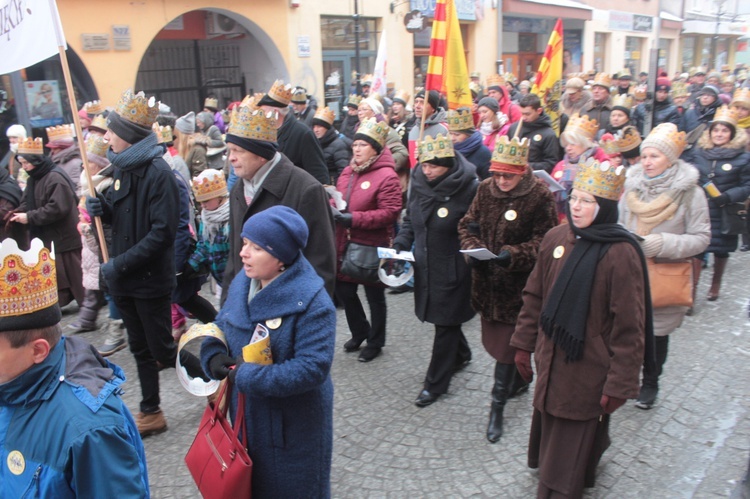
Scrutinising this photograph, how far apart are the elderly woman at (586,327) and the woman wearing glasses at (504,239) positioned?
0.74m

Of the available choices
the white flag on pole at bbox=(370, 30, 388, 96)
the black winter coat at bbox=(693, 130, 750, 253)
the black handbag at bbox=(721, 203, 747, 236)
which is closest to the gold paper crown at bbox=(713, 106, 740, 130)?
the black winter coat at bbox=(693, 130, 750, 253)

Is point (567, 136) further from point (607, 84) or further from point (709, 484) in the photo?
point (607, 84)

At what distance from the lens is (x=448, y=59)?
622cm

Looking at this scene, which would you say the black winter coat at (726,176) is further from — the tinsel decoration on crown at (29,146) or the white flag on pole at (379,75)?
the tinsel decoration on crown at (29,146)

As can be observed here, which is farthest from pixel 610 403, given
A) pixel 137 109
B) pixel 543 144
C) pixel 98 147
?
pixel 543 144

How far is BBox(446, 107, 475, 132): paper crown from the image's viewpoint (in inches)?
221

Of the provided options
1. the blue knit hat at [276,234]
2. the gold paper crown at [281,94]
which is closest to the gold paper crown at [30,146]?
the gold paper crown at [281,94]

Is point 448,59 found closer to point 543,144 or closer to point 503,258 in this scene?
point 543,144

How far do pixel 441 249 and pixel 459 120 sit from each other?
1.65 meters

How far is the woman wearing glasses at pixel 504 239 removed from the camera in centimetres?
401

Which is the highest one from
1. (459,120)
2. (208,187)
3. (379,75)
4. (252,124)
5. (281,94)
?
(379,75)

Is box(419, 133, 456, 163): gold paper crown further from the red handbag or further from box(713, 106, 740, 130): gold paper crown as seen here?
box(713, 106, 740, 130): gold paper crown

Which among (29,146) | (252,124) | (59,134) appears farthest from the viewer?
(59,134)

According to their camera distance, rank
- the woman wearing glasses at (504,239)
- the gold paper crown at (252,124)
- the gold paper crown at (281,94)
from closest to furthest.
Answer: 1. the gold paper crown at (252,124)
2. the woman wearing glasses at (504,239)
3. the gold paper crown at (281,94)
